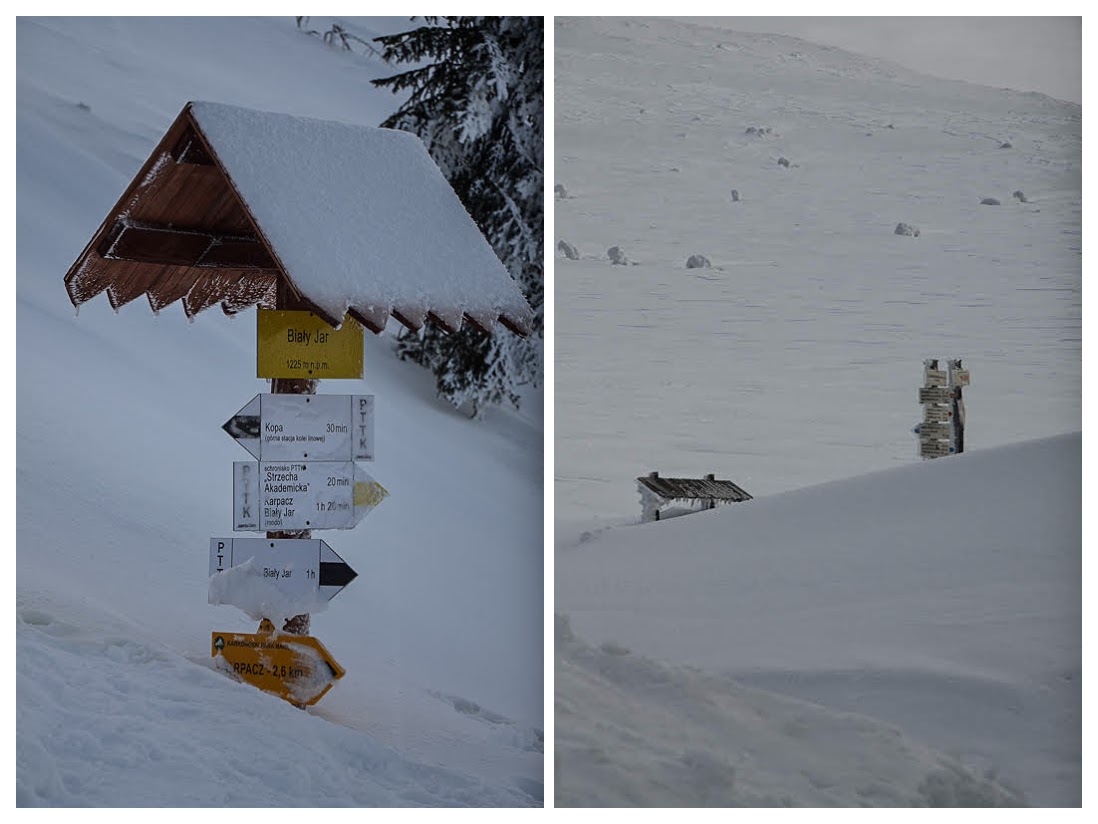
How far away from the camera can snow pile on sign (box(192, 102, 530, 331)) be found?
303cm

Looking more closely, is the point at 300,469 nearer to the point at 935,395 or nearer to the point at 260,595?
the point at 260,595

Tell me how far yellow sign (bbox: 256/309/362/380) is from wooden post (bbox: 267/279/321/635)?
3cm

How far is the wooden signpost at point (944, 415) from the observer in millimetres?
3961

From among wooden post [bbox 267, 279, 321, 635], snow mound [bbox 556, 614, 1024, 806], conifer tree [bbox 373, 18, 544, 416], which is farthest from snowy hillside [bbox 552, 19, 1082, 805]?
wooden post [bbox 267, 279, 321, 635]

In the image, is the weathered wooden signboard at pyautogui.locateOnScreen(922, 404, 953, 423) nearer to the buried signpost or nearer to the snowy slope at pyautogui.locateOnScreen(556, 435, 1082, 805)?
the snowy slope at pyautogui.locateOnScreen(556, 435, 1082, 805)

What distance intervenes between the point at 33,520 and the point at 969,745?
9.57ft

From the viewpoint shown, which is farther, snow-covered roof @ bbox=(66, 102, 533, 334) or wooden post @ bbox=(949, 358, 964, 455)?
wooden post @ bbox=(949, 358, 964, 455)

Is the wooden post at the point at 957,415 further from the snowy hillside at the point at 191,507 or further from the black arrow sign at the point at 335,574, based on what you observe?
the black arrow sign at the point at 335,574

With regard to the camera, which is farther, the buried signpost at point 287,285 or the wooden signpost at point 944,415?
the wooden signpost at point 944,415

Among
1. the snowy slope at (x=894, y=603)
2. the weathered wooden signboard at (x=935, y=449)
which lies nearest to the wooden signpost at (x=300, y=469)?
the snowy slope at (x=894, y=603)

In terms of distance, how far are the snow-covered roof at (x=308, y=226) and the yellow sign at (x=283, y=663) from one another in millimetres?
981
